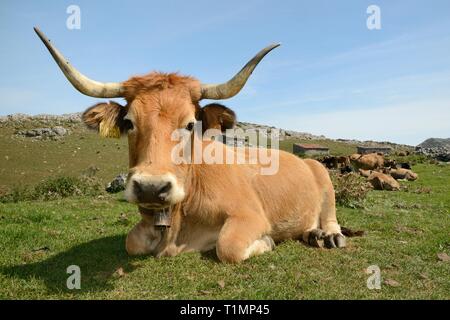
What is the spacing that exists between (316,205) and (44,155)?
30475 mm

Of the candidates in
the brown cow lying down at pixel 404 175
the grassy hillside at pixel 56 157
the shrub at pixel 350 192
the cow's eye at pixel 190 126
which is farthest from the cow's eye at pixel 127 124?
the brown cow lying down at pixel 404 175

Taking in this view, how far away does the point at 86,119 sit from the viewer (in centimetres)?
605

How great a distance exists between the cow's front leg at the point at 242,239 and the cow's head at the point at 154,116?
3.70 feet

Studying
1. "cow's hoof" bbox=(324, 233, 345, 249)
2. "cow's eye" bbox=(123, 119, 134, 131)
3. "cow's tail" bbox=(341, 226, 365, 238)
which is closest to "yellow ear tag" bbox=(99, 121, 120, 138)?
"cow's eye" bbox=(123, 119, 134, 131)

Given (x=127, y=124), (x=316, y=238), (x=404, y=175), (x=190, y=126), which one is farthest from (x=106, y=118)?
(x=404, y=175)

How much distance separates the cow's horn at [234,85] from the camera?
18.5 feet

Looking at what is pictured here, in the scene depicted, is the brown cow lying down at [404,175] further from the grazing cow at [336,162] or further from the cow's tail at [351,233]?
the cow's tail at [351,233]

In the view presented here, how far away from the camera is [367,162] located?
1307 inches

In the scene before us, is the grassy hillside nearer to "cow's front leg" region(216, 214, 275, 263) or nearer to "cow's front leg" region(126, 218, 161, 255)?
"cow's front leg" region(126, 218, 161, 255)

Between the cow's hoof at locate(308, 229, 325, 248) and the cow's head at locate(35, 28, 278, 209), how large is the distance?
2.66 metres

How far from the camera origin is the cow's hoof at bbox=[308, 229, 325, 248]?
7375 millimetres

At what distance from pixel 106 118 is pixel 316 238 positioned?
4.09m

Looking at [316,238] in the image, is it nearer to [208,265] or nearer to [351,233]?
[351,233]
